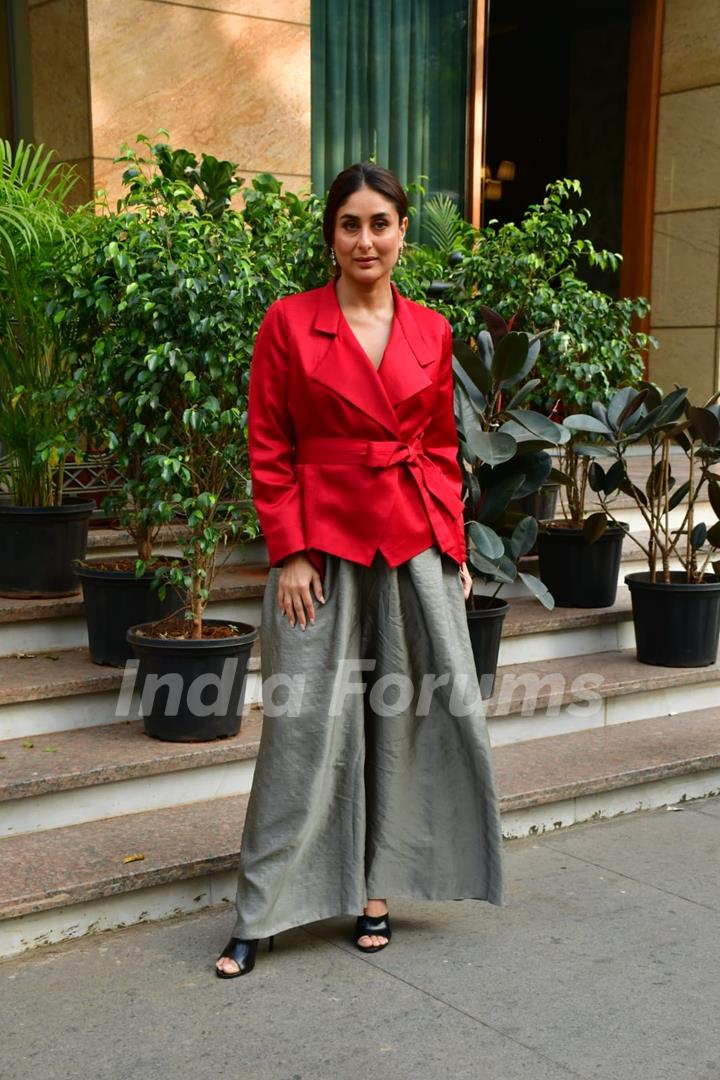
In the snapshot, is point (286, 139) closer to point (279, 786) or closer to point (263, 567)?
point (263, 567)

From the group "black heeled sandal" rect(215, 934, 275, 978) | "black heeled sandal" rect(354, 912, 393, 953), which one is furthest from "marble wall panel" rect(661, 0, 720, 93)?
"black heeled sandal" rect(215, 934, 275, 978)

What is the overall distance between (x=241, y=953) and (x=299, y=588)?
3.12 feet

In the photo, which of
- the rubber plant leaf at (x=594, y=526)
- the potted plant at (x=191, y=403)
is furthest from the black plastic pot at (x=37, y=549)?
the rubber plant leaf at (x=594, y=526)

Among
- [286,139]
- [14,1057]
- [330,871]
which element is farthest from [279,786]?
A: [286,139]

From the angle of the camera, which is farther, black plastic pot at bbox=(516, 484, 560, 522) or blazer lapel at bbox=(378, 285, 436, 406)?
black plastic pot at bbox=(516, 484, 560, 522)

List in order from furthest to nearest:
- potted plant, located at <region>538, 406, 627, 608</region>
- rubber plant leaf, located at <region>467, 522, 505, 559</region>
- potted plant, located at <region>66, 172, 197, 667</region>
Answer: potted plant, located at <region>538, 406, 627, 608</region>, rubber plant leaf, located at <region>467, 522, 505, 559</region>, potted plant, located at <region>66, 172, 197, 667</region>

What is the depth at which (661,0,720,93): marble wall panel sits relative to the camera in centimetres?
928

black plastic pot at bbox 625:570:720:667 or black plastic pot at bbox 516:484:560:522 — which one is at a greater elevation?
black plastic pot at bbox 516:484:560:522

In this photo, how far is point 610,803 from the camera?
477 centimetres

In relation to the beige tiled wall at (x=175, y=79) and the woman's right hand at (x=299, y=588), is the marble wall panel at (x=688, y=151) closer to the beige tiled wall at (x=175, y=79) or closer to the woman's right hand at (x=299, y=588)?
the beige tiled wall at (x=175, y=79)

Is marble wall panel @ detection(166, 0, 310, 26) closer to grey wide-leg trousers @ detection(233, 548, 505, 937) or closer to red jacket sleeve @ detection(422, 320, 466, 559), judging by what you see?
red jacket sleeve @ detection(422, 320, 466, 559)

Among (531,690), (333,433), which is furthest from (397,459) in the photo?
(531,690)

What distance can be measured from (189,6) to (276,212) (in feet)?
7.99

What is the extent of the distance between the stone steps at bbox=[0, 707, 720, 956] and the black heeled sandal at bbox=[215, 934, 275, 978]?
0.38 m
